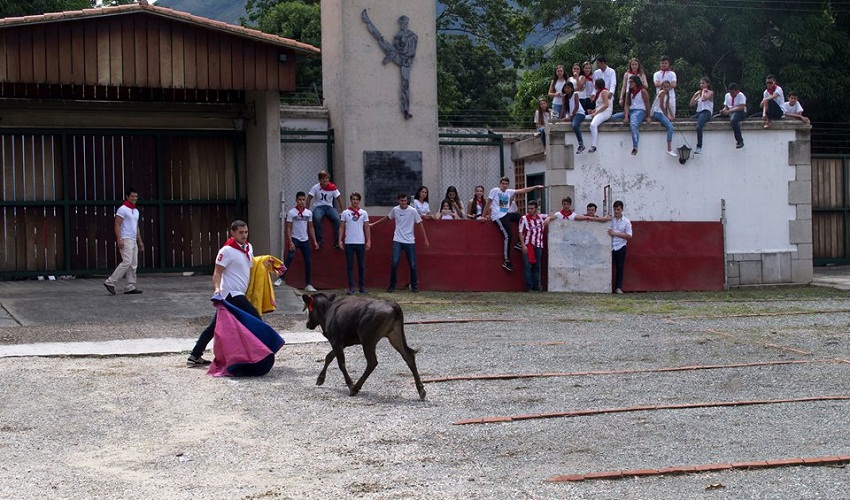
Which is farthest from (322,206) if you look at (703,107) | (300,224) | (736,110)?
(736,110)

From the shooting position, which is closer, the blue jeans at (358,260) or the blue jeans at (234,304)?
the blue jeans at (234,304)

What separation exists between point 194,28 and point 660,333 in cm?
935

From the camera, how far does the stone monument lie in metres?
21.5

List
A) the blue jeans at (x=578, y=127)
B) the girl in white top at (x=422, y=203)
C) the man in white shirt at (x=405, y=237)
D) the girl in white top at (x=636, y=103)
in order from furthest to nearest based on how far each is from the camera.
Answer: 1. the girl in white top at (x=636, y=103)
2. the blue jeans at (x=578, y=127)
3. the girl in white top at (x=422, y=203)
4. the man in white shirt at (x=405, y=237)

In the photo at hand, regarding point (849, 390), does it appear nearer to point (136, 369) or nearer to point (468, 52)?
point (136, 369)

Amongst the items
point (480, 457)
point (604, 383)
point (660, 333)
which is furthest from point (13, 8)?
point (480, 457)

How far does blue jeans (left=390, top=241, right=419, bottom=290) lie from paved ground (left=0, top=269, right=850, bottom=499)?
2.90m

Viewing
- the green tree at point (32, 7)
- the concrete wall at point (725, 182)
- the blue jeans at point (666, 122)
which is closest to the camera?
the concrete wall at point (725, 182)

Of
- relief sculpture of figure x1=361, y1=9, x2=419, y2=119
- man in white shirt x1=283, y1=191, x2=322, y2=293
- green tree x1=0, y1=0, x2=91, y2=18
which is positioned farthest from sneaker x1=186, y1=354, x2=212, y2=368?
green tree x1=0, y1=0, x2=91, y2=18

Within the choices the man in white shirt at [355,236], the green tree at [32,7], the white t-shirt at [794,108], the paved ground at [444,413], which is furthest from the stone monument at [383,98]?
the green tree at [32,7]

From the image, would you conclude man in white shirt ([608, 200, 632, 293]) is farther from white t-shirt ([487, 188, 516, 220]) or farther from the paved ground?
the paved ground

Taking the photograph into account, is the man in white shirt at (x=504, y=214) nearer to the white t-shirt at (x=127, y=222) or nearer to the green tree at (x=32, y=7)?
the white t-shirt at (x=127, y=222)

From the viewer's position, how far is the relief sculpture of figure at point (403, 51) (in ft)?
71.3

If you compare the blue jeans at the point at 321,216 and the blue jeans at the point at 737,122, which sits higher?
the blue jeans at the point at 737,122
